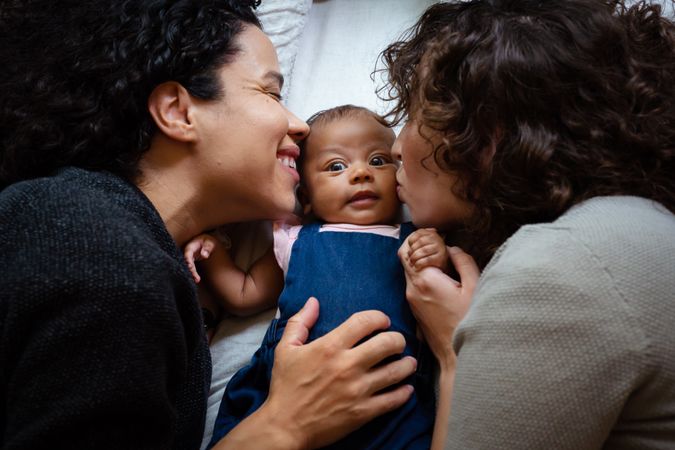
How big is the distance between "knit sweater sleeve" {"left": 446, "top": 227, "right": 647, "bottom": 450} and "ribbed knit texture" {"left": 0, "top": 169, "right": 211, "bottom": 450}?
451 mm

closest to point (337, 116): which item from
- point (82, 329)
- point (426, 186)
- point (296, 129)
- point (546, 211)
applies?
point (296, 129)

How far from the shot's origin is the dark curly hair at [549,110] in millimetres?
907

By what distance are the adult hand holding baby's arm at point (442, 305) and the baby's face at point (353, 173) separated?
20 centimetres

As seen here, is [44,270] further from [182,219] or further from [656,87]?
[656,87]

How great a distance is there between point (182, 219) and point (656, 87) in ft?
3.10

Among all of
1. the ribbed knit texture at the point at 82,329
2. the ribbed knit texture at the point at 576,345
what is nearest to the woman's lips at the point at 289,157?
the ribbed knit texture at the point at 82,329

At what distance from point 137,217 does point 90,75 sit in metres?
0.35

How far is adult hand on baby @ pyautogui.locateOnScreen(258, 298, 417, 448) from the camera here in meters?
1.01

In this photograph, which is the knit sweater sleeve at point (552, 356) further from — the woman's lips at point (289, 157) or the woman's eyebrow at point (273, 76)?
the woman's eyebrow at point (273, 76)

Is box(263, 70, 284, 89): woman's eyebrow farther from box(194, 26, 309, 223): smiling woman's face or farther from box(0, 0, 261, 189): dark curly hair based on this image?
box(0, 0, 261, 189): dark curly hair

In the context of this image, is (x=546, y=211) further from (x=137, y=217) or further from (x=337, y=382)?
(x=137, y=217)

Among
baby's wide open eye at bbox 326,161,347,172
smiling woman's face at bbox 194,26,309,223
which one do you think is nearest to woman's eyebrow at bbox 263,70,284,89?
→ smiling woman's face at bbox 194,26,309,223

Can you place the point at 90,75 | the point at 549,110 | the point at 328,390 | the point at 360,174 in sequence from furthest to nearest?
the point at 360,174 < the point at 90,75 < the point at 328,390 < the point at 549,110

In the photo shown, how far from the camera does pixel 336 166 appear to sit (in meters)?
1.30
